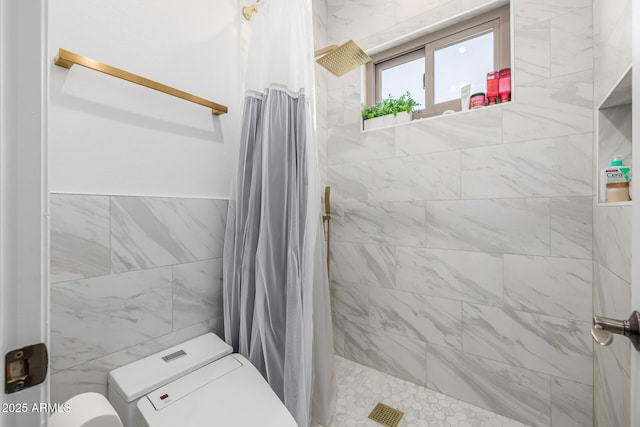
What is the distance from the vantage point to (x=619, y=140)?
1102 millimetres

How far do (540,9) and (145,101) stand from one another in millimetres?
1944

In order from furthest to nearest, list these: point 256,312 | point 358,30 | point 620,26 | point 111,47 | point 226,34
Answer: point 358,30 < point 226,34 < point 256,312 < point 111,47 < point 620,26

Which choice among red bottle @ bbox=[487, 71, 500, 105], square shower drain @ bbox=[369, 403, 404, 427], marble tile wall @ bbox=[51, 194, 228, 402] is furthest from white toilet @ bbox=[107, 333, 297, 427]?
red bottle @ bbox=[487, 71, 500, 105]

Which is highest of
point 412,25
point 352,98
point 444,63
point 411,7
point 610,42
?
point 411,7

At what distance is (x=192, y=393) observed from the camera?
0.94 meters

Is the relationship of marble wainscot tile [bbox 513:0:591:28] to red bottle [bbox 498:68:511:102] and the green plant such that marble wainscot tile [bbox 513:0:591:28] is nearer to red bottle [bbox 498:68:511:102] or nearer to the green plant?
red bottle [bbox 498:68:511:102]

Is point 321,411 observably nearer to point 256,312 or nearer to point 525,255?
point 256,312

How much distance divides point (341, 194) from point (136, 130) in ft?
4.34

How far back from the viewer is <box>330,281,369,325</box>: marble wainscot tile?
1.90 metres

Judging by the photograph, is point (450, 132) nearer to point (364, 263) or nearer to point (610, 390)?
point (364, 263)

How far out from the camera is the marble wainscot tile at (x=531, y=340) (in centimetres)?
125

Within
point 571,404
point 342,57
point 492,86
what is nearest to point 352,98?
point 342,57

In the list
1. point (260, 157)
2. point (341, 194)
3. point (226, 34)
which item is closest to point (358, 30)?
point (226, 34)

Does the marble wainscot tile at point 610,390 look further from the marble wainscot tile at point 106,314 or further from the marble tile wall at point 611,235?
the marble wainscot tile at point 106,314
